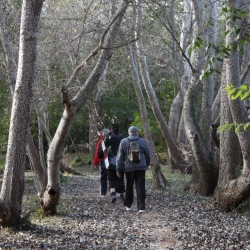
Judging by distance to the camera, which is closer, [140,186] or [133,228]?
[133,228]

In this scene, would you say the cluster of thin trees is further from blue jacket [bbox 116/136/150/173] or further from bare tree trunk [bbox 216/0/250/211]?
blue jacket [bbox 116/136/150/173]

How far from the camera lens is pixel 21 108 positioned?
337 inches

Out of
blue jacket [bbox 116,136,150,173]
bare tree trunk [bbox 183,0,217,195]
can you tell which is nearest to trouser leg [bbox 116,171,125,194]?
blue jacket [bbox 116,136,150,173]

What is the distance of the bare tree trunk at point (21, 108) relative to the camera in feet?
27.7

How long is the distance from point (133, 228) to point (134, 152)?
208 cm

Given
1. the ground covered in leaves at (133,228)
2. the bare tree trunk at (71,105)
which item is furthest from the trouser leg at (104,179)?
the bare tree trunk at (71,105)

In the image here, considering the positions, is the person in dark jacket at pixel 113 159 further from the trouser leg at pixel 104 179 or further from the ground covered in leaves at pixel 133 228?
the trouser leg at pixel 104 179

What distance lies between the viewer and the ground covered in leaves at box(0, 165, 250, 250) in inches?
321

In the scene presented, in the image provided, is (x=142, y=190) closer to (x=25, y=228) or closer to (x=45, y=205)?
(x=45, y=205)

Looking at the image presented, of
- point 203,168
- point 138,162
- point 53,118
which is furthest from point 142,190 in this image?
point 53,118

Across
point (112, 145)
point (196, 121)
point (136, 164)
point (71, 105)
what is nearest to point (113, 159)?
point (112, 145)

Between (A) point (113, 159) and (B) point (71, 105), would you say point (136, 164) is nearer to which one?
(A) point (113, 159)

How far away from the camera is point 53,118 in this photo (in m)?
31.3

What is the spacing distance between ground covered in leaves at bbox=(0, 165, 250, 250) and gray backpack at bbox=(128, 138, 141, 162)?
1295mm
